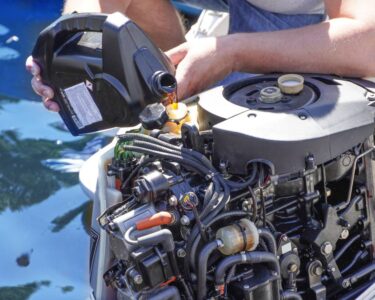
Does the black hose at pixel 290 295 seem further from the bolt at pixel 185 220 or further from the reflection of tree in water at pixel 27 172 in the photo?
the reflection of tree in water at pixel 27 172

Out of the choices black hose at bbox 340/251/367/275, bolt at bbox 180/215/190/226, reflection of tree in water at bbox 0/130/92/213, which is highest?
bolt at bbox 180/215/190/226

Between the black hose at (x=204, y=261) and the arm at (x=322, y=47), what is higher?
the arm at (x=322, y=47)

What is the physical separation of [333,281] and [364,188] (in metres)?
0.18

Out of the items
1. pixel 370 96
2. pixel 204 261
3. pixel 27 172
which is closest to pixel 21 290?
pixel 27 172

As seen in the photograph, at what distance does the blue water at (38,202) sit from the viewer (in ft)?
5.17

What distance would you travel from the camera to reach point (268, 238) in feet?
3.54

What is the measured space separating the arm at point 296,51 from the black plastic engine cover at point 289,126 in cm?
12

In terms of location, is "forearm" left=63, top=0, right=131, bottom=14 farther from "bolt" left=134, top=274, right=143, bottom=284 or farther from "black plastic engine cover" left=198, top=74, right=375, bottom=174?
"bolt" left=134, top=274, right=143, bottom=284

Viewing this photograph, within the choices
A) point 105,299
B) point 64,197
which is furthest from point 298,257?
point 64,197

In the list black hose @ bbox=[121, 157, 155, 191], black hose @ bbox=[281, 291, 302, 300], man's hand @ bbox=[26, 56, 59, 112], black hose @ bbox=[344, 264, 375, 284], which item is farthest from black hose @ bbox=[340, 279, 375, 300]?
man's hand @ bbox=[26, 56, 59, 112]

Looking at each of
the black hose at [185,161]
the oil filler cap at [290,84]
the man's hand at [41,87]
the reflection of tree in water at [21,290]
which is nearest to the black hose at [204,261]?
the black hose at [185,161]

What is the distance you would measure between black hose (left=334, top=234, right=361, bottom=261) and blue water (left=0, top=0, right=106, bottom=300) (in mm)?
606

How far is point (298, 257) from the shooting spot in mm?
1159

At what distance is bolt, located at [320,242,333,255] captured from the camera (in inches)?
45.9
